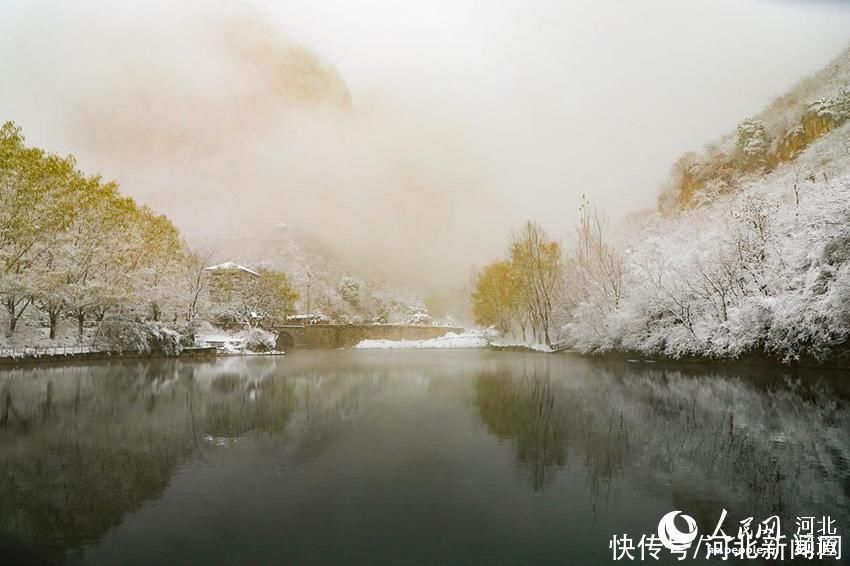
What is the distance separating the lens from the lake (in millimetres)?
6113

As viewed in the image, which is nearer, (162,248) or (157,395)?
(157,395)

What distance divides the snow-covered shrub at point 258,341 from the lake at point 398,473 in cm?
3302

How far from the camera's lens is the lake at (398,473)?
611 cm

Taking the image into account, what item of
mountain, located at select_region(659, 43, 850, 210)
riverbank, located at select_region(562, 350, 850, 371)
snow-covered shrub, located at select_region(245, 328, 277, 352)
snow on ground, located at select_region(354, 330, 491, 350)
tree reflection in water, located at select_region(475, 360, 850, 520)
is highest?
mountain, located at select_region(659, 43, 850, 210)

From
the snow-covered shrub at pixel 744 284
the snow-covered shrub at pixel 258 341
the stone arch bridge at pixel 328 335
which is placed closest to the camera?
the snow-covered shrub at pixel 744 284

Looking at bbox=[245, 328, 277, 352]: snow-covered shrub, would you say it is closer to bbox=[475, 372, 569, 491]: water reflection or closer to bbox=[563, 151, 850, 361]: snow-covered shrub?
bbox=[563, 151, 850, 361]: snow-covered shrub

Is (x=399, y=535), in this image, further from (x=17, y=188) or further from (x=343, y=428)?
(x=17, y=188)

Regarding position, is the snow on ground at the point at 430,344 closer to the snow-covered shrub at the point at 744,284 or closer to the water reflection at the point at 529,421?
the snow-covered shrub at the point at 744,284

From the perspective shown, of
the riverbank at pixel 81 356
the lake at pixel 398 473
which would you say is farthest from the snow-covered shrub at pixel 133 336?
the lake at pixel 398 473

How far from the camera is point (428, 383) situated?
75.3ft

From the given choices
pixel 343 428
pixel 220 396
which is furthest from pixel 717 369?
pixel 220 396

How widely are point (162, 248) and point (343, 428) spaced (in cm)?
3668

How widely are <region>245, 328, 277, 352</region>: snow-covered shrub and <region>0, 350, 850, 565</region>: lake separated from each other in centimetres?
3302

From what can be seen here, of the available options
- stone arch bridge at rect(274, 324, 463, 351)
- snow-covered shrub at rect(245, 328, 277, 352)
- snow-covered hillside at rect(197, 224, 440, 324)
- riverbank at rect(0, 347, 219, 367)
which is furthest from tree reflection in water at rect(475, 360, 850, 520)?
snow-covered hillside at rect(197, 224, 440, 324)
